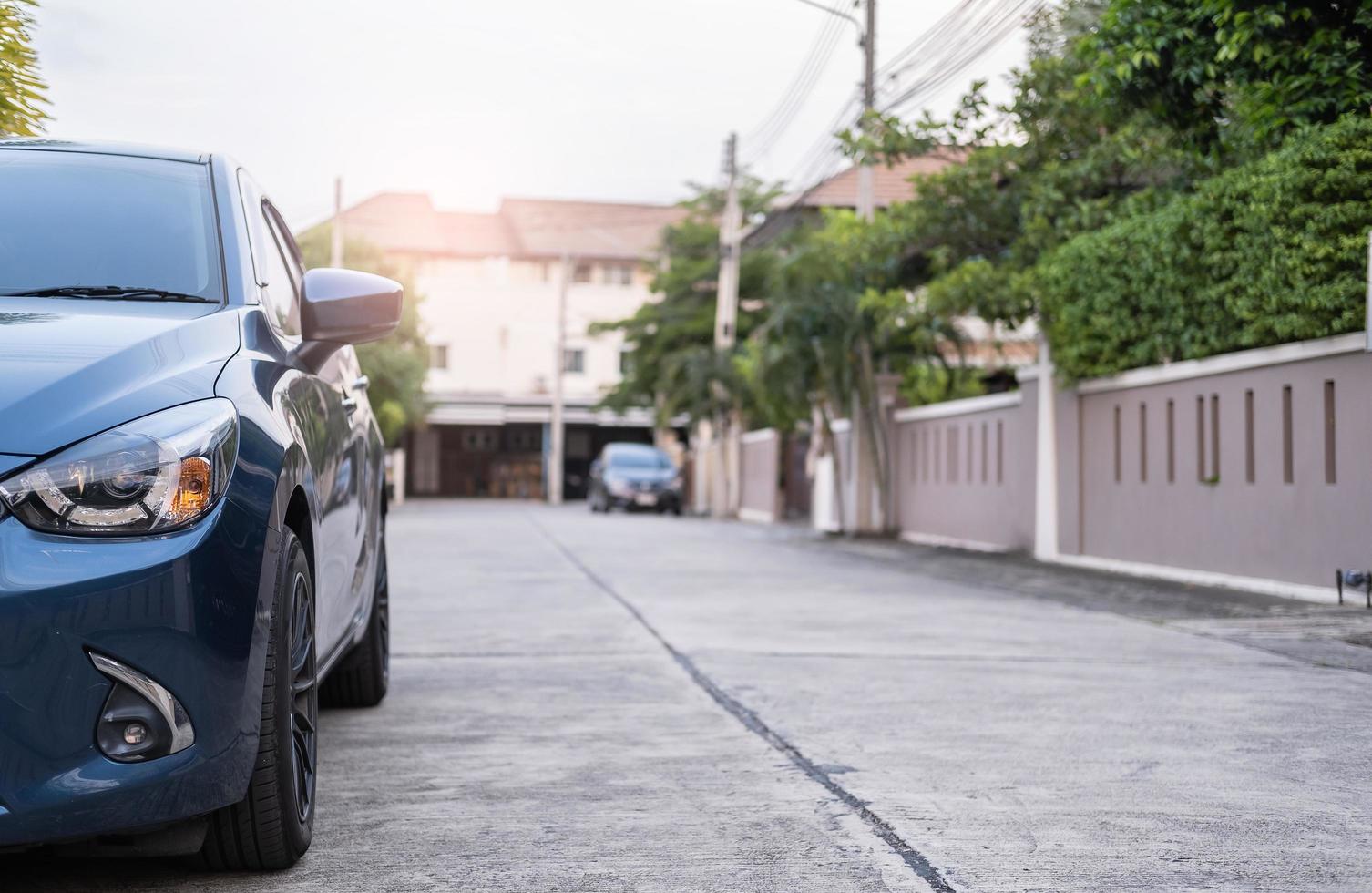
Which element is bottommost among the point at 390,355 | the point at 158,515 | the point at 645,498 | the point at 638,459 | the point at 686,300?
the point at 645,498

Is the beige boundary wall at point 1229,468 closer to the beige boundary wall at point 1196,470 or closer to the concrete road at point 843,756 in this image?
the beige boundary wall at point 1196,470

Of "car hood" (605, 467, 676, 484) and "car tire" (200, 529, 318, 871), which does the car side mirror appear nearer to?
"car tire" (200, 529, 318, 871)

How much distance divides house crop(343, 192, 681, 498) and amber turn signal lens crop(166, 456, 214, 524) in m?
57.7

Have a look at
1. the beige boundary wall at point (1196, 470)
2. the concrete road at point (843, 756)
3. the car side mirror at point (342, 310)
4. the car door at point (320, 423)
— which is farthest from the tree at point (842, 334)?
the car side mirror at point (342, 310)

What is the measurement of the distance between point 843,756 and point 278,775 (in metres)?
2.39

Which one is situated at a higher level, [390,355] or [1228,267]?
[390,355]

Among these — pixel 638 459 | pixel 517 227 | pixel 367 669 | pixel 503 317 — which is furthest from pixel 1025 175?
pixel 517 227

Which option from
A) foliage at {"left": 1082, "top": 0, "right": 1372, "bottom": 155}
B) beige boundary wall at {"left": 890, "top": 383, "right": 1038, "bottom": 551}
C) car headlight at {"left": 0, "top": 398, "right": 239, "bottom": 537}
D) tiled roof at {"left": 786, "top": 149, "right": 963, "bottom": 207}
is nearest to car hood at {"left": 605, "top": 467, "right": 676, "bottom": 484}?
tiled roof at {"left": 786, "top": 149, "right": 963, "bottom": 207}

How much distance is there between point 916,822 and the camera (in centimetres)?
453

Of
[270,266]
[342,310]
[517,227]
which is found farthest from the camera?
[517,227]

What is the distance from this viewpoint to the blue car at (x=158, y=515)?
10.2 feet

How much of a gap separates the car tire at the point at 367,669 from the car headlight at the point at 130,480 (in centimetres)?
303

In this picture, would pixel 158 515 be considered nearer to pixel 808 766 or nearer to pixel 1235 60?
pixel 808 766

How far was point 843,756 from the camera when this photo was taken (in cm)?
557
